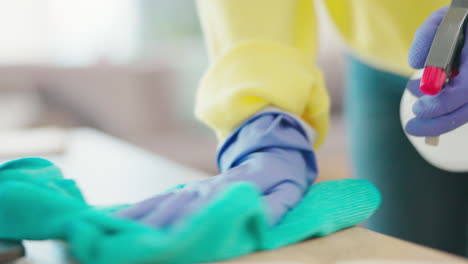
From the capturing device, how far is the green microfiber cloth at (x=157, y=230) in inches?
11.2

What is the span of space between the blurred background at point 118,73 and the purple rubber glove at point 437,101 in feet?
2.52

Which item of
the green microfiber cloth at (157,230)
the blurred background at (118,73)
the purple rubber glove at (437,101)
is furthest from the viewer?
the blurred background at (118,73)

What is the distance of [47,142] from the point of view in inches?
36.3

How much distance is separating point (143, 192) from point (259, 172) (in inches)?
6.8

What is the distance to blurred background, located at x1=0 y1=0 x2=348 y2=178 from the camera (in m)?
2.42

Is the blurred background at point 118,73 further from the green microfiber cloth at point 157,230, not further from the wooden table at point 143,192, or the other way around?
the green microfiber cloth at point 157,230

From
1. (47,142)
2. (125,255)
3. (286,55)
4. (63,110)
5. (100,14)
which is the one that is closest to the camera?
(125,255)

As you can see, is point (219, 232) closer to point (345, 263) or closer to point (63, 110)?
point (345, 263)

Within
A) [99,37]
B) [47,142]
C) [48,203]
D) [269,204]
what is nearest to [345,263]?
[269,204]

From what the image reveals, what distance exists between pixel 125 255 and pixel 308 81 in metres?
0.27

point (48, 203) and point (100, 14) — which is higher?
point (100, 14)

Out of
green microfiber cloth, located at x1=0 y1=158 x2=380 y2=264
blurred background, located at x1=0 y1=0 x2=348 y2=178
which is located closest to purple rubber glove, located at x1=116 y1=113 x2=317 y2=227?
green microfiber cloth, located at x1=0 y1=158 x2=380 y2=264

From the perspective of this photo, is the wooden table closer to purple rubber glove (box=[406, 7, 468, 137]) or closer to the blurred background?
purple rubber glove (box=[406, 7, 468, 137])

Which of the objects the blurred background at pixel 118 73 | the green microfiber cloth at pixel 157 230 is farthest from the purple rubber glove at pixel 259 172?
the blurred background at pixel 118 73
